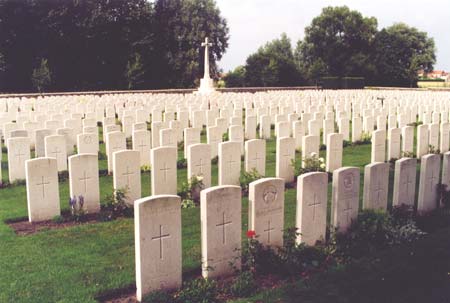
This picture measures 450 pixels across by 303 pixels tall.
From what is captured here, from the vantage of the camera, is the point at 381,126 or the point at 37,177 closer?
the point at 37,177

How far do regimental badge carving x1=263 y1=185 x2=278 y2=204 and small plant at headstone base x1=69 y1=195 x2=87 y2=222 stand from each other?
9.70 feet

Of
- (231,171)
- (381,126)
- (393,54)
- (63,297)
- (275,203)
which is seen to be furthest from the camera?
(393,54)

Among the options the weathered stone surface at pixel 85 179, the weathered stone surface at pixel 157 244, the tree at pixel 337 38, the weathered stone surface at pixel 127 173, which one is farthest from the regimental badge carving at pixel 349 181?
the tree at pixel 337 38

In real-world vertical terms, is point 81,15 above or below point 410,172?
above

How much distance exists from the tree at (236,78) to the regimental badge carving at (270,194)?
118ft

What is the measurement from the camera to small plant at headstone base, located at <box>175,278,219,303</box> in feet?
15.0

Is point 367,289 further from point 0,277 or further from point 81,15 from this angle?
point 81,15

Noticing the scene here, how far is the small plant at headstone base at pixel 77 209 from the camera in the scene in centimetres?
695

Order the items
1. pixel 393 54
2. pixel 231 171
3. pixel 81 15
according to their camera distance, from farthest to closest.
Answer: pixel 393 54, pixel 81 15, pixel 231 171

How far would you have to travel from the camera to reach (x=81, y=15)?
1459 inches

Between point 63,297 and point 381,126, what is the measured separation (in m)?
11.3

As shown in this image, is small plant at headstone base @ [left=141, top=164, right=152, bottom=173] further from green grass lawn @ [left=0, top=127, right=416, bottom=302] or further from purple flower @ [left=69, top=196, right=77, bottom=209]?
purple flower @ [left=69, top=196, right=77, bottom=209]

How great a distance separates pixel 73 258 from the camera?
18.1 ft

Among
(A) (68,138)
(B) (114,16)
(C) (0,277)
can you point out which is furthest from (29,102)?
(B) (114,16)
